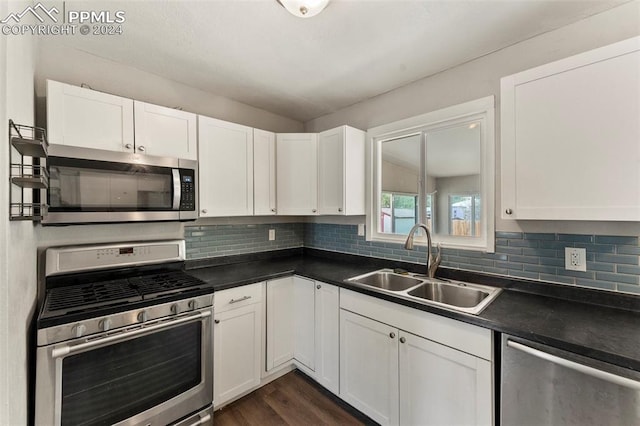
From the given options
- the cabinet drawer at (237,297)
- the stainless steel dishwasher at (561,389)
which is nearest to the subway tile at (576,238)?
the stainless steel dishwasher at (561,389)

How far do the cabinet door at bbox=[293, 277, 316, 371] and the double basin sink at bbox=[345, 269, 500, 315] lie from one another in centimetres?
41

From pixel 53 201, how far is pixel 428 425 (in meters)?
2.38

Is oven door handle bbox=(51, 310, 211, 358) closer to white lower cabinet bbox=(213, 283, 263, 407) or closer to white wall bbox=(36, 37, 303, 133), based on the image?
white lower cabinet bbox=(213, 283, 263, 407)

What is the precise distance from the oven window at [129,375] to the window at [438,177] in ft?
5.59

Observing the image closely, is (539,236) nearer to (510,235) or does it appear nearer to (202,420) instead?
(510,235)

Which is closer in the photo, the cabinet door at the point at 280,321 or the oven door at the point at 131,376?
the oven door at the point at 131,376

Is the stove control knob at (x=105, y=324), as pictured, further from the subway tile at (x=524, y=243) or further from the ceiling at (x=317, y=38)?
the subway tile at (x=524, y=243)

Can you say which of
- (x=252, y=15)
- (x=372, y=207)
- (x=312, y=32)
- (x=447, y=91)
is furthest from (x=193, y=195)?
(x=447, y=91)

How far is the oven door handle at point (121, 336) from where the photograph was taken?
4.02ft

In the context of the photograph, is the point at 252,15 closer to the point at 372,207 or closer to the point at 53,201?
the point at 53,201

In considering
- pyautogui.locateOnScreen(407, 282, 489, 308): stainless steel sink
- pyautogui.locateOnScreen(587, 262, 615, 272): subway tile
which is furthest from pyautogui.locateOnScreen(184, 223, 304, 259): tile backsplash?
pyautogui.locateOnScreen(587, 262, 615, 272): subway tile

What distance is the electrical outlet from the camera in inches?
59.2

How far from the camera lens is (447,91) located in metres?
2.06

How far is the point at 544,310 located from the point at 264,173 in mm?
2190
